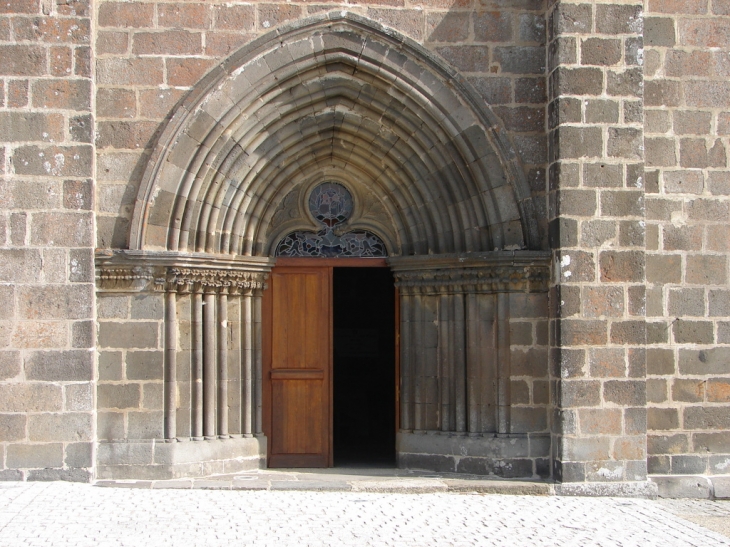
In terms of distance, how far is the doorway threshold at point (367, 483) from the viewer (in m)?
6.81

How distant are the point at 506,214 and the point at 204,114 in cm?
247

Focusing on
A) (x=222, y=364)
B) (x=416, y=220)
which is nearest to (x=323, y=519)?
(x=222, y=364)

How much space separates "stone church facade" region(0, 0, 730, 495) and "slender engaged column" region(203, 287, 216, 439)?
18 mm

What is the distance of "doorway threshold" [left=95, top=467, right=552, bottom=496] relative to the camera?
22.4 feet

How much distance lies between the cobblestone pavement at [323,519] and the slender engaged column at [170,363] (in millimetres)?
587

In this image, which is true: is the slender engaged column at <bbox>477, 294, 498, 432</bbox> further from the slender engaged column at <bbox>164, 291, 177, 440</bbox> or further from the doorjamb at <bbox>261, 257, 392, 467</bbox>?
the slender engaged column at <bbox>164, 291, 177, 440</bbox>

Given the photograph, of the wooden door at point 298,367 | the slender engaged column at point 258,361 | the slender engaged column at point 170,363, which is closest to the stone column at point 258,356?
the slender engaged column at point 258,361

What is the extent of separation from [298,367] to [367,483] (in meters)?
1.27

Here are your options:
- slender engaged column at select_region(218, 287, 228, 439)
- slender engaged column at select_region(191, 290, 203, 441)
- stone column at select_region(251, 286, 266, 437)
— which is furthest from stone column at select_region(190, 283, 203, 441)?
stone column at select_region(251, 286, 266, 437)

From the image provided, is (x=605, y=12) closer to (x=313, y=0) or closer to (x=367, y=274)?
(x=313, y=0)

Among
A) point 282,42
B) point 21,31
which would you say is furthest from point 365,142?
point 21,31

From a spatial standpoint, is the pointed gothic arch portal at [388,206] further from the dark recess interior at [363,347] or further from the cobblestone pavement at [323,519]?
the dark recess interior at [363,347]

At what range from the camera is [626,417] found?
689 cm

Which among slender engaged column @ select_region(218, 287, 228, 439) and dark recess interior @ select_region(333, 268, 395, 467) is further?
dark recess interior @ select_region(333, 268, 395, 467)
